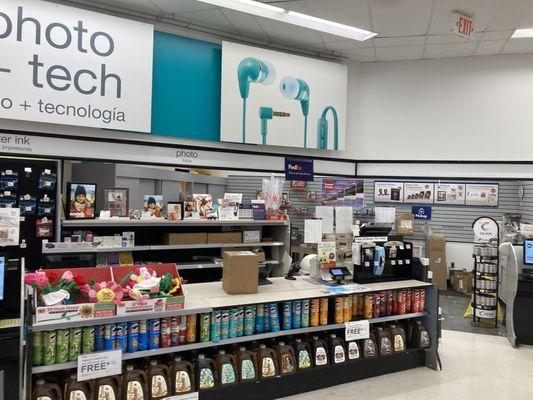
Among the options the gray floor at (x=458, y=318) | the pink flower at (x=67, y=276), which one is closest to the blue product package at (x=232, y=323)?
the pink flower at (x=67, y=276)

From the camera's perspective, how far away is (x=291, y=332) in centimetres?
358

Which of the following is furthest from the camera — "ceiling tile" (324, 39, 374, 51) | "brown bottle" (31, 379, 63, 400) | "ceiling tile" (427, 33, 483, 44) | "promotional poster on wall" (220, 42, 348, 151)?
"ceiling tile" (324, 39, 374, 51)

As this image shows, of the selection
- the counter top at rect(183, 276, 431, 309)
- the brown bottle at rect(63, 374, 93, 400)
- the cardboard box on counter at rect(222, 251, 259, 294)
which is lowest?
the brown bottle at rect(63, 374, 93, 400)

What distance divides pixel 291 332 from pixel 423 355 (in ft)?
6.06

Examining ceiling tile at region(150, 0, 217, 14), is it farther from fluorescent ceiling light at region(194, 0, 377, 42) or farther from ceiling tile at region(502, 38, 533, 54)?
ceiling tile at region(502, 38, 533, 54)

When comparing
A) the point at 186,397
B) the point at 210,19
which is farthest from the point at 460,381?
the point at 210,19

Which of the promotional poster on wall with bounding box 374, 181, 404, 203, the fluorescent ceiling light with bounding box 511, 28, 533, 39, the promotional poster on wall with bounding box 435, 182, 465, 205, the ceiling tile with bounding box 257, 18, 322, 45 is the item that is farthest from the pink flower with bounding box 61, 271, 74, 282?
the promotional poster on wall with bounding box 435, 182, 465, 205

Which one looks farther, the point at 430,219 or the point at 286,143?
the point at 430,219

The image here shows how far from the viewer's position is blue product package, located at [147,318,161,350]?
303cm

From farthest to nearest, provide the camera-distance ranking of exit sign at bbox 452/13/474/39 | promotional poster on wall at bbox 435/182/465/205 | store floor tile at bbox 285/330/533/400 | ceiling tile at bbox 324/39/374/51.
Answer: promotional poster on wall at bbox 435/182/465/205 < ceiling tile at bbox 324/39/374/51 < exit sign at bbox 452/13/474/39 < store floor tile at bbox 285/330/533/400

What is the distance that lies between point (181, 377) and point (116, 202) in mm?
2632

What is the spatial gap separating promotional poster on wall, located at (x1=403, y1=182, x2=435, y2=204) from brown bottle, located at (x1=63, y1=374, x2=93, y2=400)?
7228mm

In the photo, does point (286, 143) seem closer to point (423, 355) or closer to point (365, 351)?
point (365, 351)

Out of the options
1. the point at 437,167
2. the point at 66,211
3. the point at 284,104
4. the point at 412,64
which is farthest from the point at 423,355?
the point at 66,211
